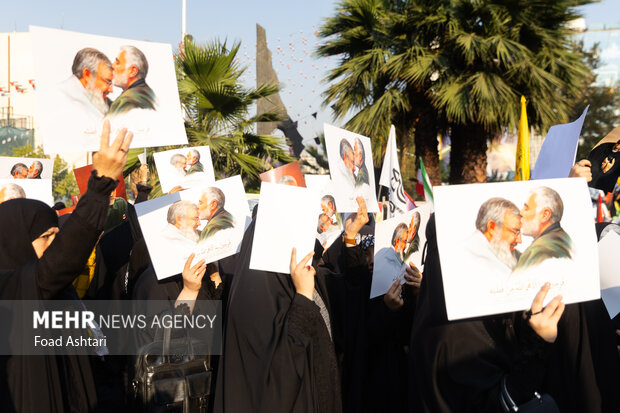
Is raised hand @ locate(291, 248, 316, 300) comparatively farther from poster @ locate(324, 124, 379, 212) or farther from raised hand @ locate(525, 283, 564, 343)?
poster @ locate(324, 124, 379, 212)

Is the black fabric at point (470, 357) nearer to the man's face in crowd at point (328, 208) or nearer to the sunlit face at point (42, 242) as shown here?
the sunlit face at point (42, 242)

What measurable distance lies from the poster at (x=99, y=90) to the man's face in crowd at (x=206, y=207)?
728 millimetres

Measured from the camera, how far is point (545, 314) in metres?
2.17

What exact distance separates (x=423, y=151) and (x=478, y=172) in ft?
3.96

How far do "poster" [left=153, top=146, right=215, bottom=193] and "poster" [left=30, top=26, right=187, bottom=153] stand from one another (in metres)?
2.53

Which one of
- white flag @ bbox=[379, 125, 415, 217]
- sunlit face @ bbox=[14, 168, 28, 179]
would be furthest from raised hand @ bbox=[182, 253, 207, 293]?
sunlit face @ bbox=[14, 168, 28, 179]

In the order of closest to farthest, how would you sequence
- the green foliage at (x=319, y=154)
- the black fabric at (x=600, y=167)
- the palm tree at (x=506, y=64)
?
the black fabric at (x=600, y=167) < the palm tree at (x=506, y=64) < the green foliage at (x=319, y=154)

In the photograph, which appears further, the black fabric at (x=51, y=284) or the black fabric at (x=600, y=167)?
the black fabric at (x=600, y=167)

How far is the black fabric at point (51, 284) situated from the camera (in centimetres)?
227

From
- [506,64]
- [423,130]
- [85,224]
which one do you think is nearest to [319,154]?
[423,130]

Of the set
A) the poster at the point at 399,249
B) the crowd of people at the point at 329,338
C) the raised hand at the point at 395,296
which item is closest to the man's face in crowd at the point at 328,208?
the crowd of people at the point at 329,338

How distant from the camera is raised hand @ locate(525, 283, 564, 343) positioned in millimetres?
2166

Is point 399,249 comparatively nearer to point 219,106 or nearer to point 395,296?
point 395,296

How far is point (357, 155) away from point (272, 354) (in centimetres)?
207
